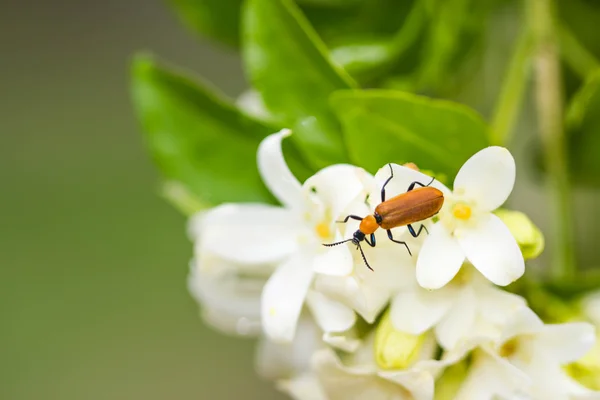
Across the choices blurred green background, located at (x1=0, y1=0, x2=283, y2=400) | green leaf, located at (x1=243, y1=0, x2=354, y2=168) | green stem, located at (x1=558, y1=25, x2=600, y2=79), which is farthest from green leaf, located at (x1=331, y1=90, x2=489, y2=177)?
blurred green background, located at (x1=0, y1=0, x2=283, y2=400)

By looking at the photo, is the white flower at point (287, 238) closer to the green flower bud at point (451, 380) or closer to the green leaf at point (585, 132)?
the green flower bud at point (451, 380)

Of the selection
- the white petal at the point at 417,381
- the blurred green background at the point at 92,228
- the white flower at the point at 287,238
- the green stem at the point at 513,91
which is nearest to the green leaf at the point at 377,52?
the green stem at the point at 513,91

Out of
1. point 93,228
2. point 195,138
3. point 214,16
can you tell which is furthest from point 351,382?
point 93,228

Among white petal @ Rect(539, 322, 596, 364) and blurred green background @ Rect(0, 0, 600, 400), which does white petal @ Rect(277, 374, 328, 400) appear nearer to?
white petal @ Rect(539, 322, 596, 364)

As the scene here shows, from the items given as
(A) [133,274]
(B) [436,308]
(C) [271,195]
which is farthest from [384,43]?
(A) [133,274]

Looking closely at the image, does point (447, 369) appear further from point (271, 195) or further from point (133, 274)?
point (133, 274)
